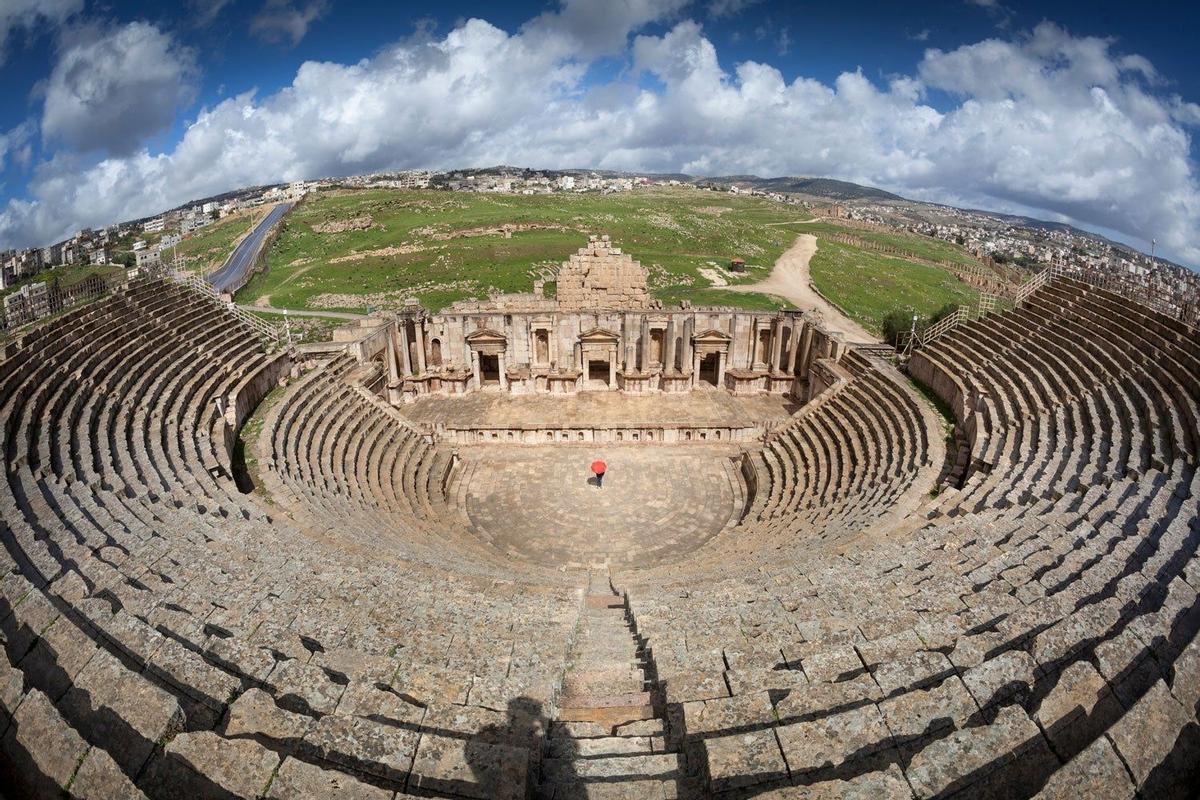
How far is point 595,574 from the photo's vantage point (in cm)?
1959

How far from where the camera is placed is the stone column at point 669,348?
36.2 meters

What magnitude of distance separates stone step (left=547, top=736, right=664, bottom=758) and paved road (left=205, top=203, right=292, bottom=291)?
195ft

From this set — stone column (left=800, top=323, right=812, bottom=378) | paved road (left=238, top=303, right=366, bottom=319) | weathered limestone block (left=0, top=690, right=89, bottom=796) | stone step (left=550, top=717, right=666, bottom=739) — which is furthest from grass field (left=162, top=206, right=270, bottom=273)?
stone step (left=550, top=717, right=666, bottom=739)

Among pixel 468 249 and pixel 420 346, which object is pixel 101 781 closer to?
pixel 420 346

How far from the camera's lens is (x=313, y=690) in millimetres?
8016

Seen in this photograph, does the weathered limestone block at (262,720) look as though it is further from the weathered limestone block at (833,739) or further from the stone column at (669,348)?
the stone column at (669,348)

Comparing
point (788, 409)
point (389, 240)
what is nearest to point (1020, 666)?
point (788, 409)

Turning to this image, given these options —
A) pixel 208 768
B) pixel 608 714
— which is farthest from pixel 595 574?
pixel 208 768

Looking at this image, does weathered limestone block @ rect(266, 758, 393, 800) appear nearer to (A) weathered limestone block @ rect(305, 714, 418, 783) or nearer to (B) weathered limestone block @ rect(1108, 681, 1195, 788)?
(A) weathered limestone block @ rect(305, 714, 418, 783)

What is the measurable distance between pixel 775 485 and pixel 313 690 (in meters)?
20.3

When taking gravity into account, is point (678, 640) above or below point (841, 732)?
below

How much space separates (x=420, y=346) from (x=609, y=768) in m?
31.4

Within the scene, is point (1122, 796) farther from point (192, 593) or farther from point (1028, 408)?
point (1028, 408)

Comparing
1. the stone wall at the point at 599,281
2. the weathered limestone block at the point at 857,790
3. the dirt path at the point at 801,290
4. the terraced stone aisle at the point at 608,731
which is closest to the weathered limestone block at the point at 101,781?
the terraced stone aisle at the point at 608,731
